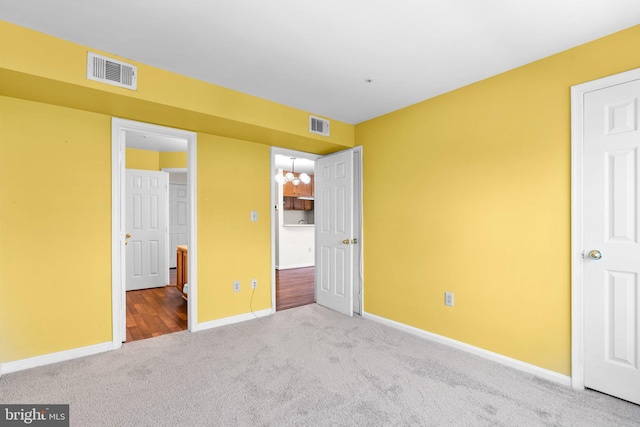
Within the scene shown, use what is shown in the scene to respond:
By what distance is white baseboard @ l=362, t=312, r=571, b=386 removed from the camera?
2.21m

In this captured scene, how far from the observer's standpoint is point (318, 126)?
137 inches

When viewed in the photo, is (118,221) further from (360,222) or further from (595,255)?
(595,255)

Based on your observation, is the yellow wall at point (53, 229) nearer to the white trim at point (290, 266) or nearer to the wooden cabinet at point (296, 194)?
the white trim at point (290, 266)

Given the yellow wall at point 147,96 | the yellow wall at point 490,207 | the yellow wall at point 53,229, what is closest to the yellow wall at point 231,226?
the yellow wall at point 147,96

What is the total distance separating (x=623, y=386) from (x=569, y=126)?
176 centimetres

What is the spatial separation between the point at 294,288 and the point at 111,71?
12.7 feet

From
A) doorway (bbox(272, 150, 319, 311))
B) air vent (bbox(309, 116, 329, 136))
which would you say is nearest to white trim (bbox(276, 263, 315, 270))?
doorway (bbox(272, 150, 319, 311))

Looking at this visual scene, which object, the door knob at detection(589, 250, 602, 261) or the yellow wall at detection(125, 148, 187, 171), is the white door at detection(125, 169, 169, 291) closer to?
the yellow wall at detection(125, 148, 187, 171)

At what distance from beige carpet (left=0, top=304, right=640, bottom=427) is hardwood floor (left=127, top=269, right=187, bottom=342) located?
340mm

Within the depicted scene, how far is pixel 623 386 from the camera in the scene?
6.40 ft

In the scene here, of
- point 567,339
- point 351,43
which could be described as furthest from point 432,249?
point 351,43

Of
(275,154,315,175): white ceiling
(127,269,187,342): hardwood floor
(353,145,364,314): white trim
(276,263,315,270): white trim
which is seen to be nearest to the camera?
(127,269,187,342): hardwood floor

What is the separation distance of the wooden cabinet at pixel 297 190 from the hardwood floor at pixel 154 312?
3323mm

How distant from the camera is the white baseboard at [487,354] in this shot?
2.21 meters
